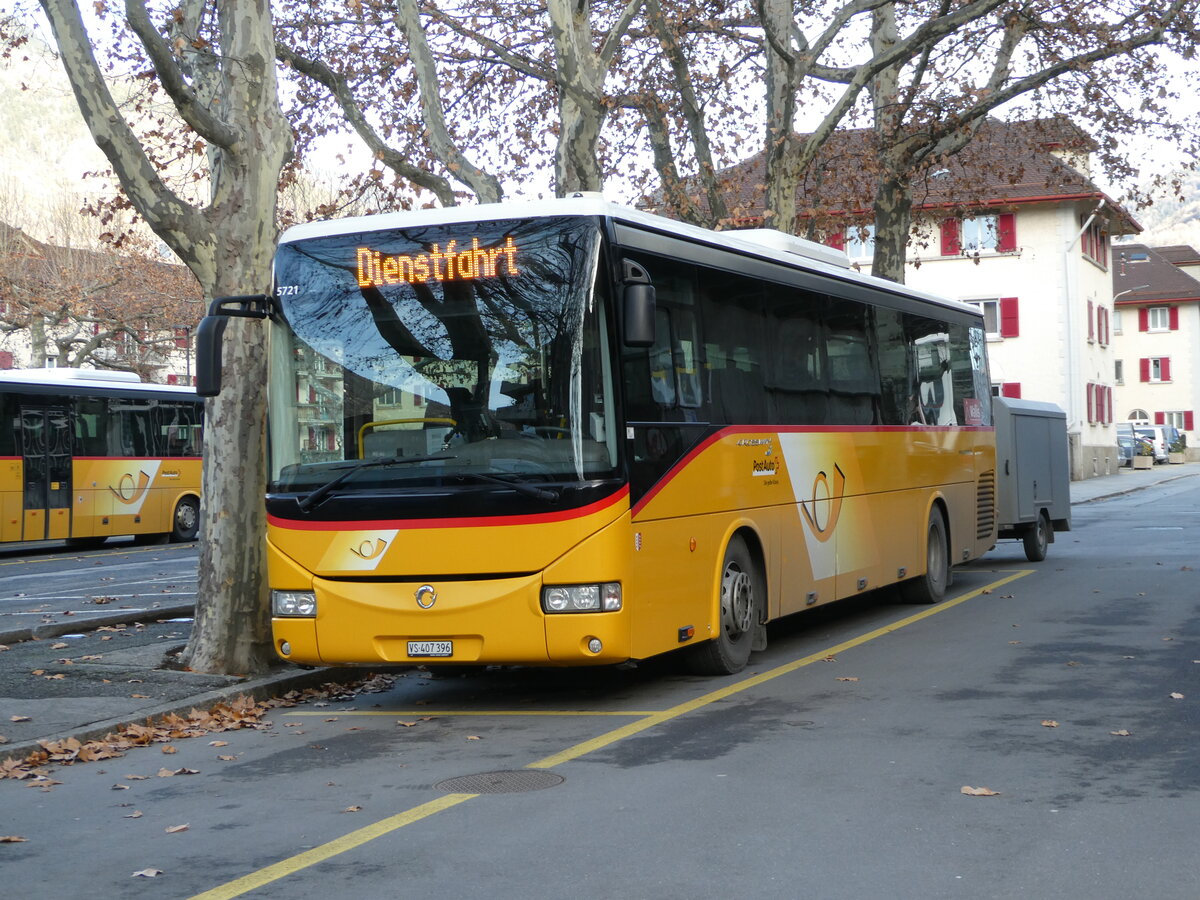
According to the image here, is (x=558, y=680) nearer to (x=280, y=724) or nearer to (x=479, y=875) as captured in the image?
(x=280, y=724)

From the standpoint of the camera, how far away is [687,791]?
7.23 meters

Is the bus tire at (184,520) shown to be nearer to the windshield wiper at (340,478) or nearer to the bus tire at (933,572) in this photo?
the bus tire at (933,572)

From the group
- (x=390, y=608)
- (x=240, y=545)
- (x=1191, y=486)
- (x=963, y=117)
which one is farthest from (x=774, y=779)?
(x=1191, y=486)

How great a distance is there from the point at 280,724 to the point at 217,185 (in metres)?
4.13

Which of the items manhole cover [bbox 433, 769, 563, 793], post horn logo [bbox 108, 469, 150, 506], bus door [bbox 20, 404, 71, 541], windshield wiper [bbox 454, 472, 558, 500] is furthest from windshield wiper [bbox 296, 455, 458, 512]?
post horn logo [bbox 108, 469, 150, 506]

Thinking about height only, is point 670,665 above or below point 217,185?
below

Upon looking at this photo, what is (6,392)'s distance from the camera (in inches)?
1069

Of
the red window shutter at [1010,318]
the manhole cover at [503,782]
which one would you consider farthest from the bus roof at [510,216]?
the red window shutter at [1010,318]

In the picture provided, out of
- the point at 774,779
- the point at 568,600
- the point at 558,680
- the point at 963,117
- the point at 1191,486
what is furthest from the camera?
the point at 1191,486

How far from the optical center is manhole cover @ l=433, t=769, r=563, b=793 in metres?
7.44

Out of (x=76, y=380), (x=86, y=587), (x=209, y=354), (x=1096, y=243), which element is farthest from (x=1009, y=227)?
(x=209, y=354)

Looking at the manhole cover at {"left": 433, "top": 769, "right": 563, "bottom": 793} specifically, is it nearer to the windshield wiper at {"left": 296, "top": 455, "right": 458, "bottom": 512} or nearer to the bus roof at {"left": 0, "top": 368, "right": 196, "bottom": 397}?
the windshield wiper at {"left": 296, "top": 455, "right": 458, "bottom": 512}

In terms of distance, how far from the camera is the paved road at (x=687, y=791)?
5.79m

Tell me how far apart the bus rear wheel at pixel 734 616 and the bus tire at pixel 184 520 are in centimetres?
2126
